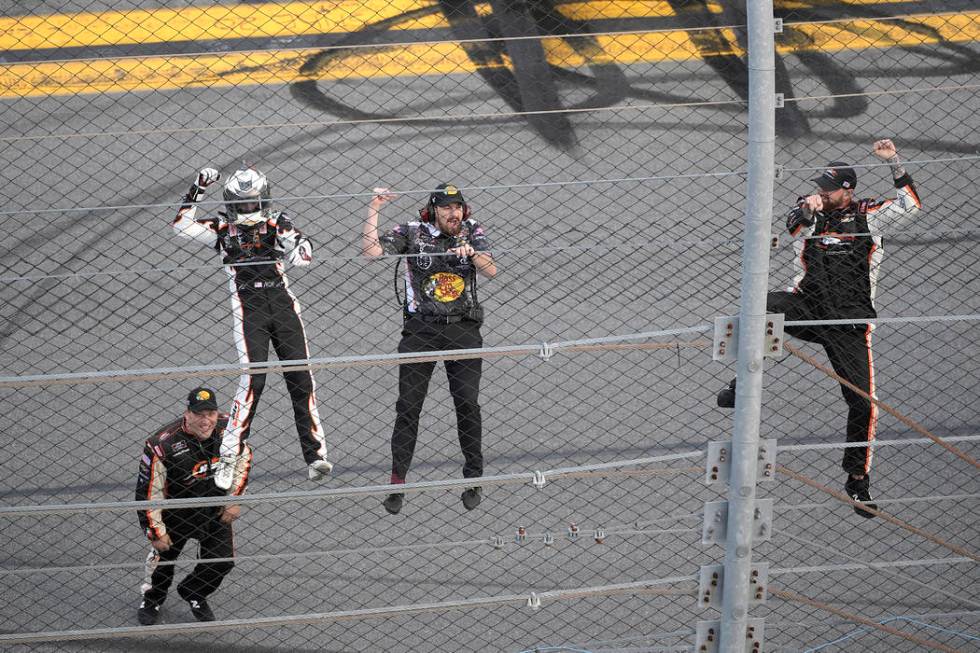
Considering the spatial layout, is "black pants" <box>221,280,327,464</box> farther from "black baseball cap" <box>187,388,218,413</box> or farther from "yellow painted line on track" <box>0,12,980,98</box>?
"yellow painted line on track" <box>0,12,980,98</box>

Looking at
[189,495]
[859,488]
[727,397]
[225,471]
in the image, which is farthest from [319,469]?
[859,488]

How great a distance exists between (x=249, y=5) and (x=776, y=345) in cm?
682

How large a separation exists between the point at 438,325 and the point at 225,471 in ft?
4.07

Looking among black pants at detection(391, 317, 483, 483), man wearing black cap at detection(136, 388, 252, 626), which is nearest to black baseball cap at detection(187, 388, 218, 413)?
man wearing black cap at detection(136, 388, 252, 626)

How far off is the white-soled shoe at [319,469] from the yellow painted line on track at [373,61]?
374cm

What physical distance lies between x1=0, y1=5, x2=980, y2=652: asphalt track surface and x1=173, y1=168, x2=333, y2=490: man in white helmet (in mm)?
489

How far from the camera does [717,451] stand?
157 inches

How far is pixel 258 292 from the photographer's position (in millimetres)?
6352

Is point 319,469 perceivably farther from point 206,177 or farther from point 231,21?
point 231,21

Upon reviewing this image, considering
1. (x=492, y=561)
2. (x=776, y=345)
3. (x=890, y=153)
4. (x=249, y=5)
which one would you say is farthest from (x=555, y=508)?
(x=249, y=5)

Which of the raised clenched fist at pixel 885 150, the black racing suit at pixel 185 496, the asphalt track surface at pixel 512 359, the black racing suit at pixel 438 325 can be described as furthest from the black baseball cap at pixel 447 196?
the raised clenched fist at pixel 885 150

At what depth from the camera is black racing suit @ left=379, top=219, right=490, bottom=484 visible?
604 centimetres

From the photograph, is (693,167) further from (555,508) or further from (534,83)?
(555,508)

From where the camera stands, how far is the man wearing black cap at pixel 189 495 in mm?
5707
